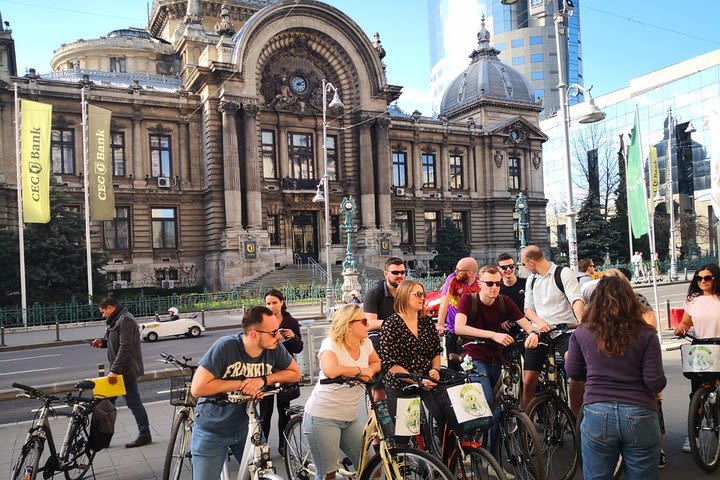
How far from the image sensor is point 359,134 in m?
43.5

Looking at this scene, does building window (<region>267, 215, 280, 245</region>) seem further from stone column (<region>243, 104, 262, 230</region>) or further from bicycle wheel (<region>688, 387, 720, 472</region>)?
bicycle wheel (<region>688, 387, 720, 472</region>)

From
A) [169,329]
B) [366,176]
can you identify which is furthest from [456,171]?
[169,329]

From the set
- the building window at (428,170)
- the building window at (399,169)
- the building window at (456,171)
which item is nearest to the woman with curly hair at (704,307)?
the building window at (399,169)

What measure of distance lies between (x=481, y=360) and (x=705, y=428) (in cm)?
225

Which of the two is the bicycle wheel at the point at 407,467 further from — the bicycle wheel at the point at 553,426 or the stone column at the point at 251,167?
the stone column at the point at 251,167

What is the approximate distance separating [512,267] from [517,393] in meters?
1.73

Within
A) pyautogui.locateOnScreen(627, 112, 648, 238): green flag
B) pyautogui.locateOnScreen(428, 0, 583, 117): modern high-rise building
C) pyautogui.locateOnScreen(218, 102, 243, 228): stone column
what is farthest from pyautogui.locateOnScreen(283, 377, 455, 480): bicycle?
pyautogui.locateOnScreen(428, 0, 583, 117): modern high-rise building

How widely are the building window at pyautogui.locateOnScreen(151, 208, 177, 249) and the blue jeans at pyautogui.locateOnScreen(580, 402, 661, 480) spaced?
39.0 m

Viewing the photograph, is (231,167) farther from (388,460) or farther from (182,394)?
(388,460)

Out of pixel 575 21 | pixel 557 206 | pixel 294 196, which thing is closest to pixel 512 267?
pixel 294 196

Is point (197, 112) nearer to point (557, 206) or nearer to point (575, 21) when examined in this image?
point (557, 206)

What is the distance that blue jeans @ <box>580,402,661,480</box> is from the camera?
392cm

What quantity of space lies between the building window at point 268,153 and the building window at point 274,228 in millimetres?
2931

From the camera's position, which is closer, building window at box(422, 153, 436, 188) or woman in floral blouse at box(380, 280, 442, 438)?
woman in floral blouse at box(380, 280, 442, 438)
